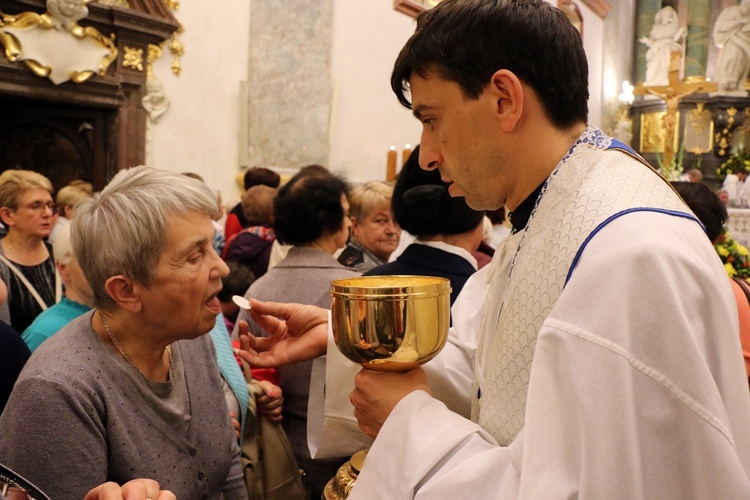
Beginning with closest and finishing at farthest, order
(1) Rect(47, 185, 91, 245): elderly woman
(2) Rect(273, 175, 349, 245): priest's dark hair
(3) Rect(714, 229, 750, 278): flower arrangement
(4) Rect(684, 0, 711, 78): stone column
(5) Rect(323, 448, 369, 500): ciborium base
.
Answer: (5) Rect(323, 448, 369, 500): ciborium base
(2) Rect(273, 175, 349, 245): priest's dark hair
(3) Rect(714, 229, 750, 278): flower arrangement
(1) Rect(47, 185, 91, 245): elderly woman
(4) Rect(684, 0, 711, 78): stone column

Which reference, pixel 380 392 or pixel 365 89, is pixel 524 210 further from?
pixel 365 89

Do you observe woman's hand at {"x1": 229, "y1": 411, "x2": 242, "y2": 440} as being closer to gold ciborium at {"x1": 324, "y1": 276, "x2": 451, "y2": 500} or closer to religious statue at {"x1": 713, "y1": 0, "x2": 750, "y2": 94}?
gold ciborium at {"x1": 324, "y1": 276, "x2": 451, "y2": 500}

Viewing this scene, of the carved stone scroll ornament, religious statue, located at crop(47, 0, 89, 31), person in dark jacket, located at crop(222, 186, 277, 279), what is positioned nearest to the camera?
person in dark jacket, located at crop(222, 186, 277, 279)

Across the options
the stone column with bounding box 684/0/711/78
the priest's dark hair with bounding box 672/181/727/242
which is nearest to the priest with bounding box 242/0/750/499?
the priest's dark hair with bounding box 672/181/727/242

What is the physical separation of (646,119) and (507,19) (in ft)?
62.5

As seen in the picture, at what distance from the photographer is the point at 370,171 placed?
34.2 ft

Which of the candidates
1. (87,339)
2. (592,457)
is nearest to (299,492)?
(87,339)

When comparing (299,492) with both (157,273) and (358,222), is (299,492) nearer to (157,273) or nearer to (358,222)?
(157,273)

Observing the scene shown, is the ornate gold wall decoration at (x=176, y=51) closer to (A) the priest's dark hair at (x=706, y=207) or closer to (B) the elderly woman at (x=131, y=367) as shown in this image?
(A) the priest's dark hair at (x=706, y=207)

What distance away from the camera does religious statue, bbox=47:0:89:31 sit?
6.54 meters

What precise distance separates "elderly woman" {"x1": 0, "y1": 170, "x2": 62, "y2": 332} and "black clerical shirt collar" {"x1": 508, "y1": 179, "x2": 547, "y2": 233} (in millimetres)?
3054

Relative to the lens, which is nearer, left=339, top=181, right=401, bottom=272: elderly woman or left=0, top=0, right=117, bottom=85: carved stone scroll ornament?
left=339, top=181, right=401, bottom=272: elderly woman

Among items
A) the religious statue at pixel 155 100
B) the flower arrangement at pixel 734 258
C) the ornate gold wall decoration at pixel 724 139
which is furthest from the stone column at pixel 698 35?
the flower arrangement at pixel 734 258

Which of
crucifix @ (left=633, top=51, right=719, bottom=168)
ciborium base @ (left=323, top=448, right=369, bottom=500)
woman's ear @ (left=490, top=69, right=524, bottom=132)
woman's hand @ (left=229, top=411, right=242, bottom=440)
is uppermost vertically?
crucifix @ (left=633, top=51, right=719, bottom=168)
